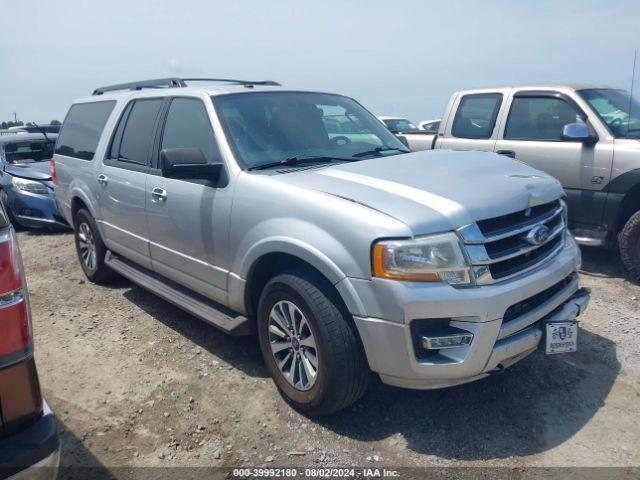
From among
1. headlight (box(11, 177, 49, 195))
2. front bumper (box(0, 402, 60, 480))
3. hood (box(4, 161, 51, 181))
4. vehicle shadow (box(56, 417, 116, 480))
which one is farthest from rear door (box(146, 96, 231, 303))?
hood (box(4, 161, 51, 181))

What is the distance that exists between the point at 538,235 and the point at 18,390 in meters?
2.59

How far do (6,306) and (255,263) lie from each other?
1583 mm

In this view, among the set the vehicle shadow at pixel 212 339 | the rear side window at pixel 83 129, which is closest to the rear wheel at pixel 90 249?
the vehicle shadow at pixel 212 339

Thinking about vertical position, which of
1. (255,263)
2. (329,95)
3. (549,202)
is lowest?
(255,263)

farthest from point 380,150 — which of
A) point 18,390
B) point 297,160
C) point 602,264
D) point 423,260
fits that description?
point 602,264

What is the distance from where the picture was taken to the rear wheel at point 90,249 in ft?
17.3

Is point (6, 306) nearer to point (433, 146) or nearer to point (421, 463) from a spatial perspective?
point (421, 463)

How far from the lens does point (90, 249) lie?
554cm

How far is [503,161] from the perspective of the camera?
3.60 m

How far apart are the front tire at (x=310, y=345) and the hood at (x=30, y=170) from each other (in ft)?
21.8

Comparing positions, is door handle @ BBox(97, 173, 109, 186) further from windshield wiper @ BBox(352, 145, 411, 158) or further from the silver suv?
windshield wiper @ BBox(352, 145, 411, 158)

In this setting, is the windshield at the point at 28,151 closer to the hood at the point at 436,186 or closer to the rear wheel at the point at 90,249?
the rear wheel at the point at 90,249

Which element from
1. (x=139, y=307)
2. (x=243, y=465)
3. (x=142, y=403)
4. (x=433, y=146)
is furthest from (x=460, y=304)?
(x=433, y=146)

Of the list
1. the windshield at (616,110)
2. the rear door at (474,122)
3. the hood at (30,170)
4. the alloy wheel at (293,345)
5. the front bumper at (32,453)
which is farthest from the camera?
the hood at (30,170)
